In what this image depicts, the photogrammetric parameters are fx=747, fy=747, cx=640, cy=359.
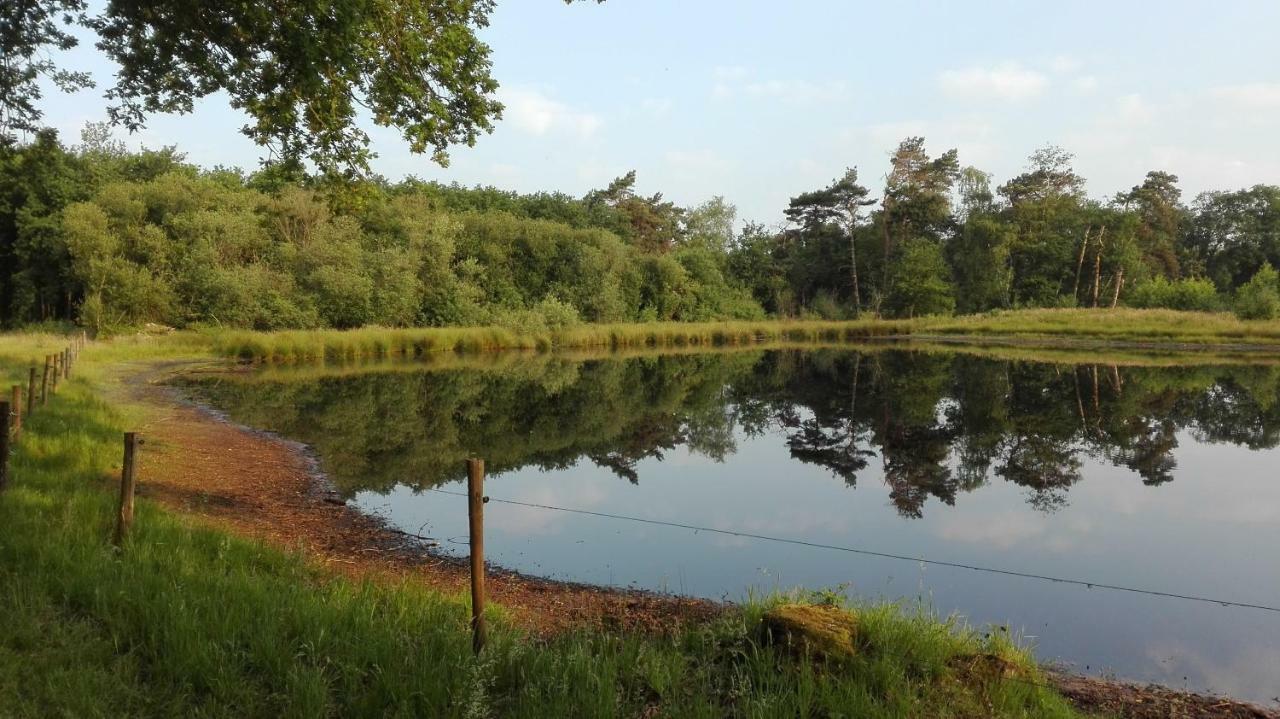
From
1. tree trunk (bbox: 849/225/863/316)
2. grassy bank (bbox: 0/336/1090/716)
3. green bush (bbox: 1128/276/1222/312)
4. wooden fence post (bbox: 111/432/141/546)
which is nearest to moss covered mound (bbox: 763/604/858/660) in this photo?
grassy bank (bbox: 0/336/1090/716)

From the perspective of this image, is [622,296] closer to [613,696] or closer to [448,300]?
[448,300]

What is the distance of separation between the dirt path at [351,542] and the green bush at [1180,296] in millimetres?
52617

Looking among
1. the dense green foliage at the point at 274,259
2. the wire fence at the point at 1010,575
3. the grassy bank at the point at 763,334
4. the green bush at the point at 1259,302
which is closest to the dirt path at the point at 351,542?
the wire fence at the point at 1010,575

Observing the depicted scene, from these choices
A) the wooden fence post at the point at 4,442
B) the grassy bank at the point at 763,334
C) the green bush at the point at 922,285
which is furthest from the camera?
the green bush at the point at 922,285

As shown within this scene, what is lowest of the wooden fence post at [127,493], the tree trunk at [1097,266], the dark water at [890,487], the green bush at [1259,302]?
the dark water at [890,487]

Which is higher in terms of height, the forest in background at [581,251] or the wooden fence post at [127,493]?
the forest in background at [581,251]

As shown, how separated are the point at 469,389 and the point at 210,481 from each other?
13303 mm

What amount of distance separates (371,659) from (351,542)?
401 centimetres

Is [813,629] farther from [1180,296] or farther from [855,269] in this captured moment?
[855,269]

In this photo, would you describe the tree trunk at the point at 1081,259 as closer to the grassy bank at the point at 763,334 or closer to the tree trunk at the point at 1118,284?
the tree trunk at the point at 1118,284

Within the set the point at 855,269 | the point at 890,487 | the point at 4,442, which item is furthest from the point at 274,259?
the point at 855,269

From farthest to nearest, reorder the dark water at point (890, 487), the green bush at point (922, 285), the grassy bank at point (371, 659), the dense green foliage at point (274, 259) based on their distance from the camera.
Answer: the green bush at point (922, 285) < the dense green foliage at point (274, 259) < the dark water at point (890, 487) < the grassy bank at point (371, 659)

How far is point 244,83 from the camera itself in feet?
29.5

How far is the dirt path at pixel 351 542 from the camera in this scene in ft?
15.7
